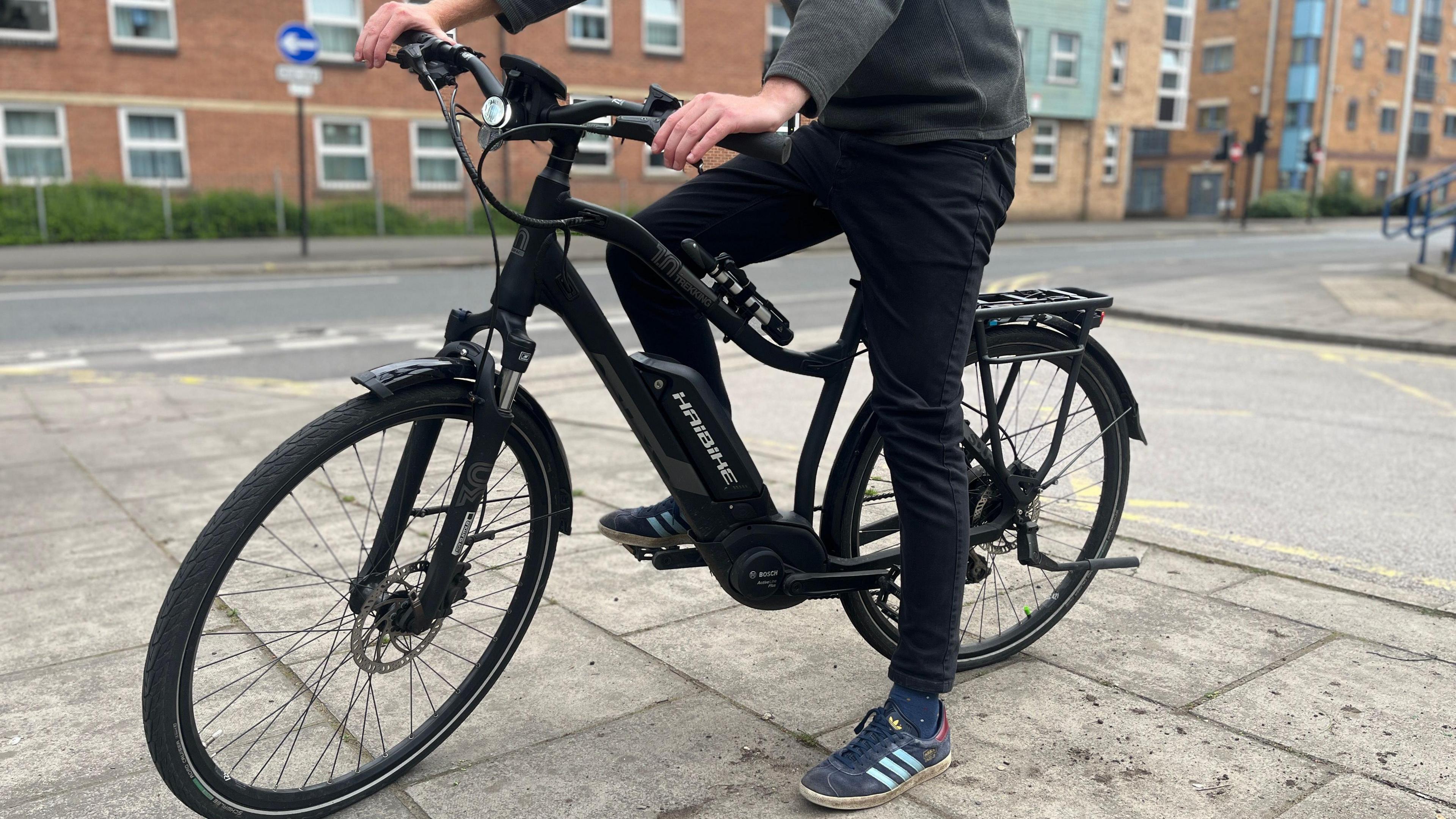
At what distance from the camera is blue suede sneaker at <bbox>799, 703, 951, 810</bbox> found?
2.20 meters

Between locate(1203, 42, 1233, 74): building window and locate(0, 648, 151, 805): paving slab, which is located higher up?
locate(1203, 42, 1233, 74): building window

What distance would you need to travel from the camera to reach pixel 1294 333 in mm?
9914

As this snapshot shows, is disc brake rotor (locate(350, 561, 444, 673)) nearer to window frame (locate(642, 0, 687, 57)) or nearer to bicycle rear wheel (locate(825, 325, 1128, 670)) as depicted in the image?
bicycle rear wheel (locate(825, 325, 1128, 670))

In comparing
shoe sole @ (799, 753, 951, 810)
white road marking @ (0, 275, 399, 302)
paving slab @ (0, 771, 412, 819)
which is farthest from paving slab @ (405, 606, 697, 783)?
white road marking @ (0, 275, 399, 302)

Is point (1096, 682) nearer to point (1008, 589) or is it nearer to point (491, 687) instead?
point (1008, 589)

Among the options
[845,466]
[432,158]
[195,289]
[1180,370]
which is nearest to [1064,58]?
[432,158]

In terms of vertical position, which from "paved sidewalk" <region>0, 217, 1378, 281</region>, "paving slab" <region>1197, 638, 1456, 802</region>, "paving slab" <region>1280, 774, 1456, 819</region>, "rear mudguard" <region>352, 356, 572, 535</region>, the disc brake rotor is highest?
"rear mudguard" <region>352, 356, 572, 535</region>

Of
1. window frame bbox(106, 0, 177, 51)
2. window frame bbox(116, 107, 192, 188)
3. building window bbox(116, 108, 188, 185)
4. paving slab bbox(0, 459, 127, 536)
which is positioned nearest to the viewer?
paving slab bbox(0, 459, 127, 536)

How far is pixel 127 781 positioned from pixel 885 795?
4.93 ft

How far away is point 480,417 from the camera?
2.16 metres

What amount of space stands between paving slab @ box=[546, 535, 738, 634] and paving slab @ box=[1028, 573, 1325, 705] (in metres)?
0.93

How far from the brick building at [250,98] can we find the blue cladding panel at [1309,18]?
3618 centimetres

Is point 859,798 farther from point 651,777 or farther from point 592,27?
point 592,27

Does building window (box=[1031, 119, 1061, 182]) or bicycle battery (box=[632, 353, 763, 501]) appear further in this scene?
building window (box=[1031, 119, 1061, 182])
